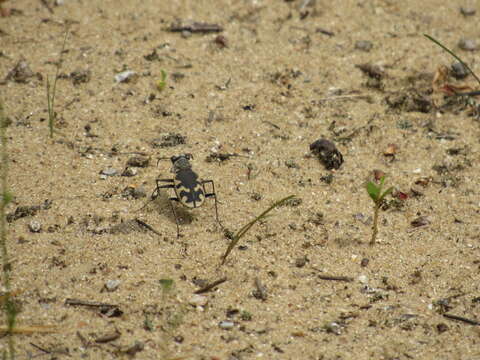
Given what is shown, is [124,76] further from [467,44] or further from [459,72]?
[467,44]

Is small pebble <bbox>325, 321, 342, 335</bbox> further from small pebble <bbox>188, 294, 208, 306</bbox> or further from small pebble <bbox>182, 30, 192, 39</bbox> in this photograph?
small pebble <bbox>182, 30, 192, 39</bbox>

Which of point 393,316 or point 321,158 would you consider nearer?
point 393,316

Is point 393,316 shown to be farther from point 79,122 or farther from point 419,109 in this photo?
point 79,122

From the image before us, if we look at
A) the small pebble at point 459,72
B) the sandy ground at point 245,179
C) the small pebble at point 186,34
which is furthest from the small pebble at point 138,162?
the small pebble at point 459,72

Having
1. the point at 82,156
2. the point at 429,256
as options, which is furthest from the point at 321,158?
the point at 82,156

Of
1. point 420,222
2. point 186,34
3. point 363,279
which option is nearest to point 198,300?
point 363,279

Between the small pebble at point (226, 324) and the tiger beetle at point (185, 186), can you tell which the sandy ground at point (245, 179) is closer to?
the small pebble at point (226, 324)

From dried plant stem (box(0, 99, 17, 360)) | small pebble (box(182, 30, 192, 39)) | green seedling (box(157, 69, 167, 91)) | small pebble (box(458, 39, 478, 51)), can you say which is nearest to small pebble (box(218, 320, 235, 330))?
dried plant stem (box(0, 99, 17, 360))
